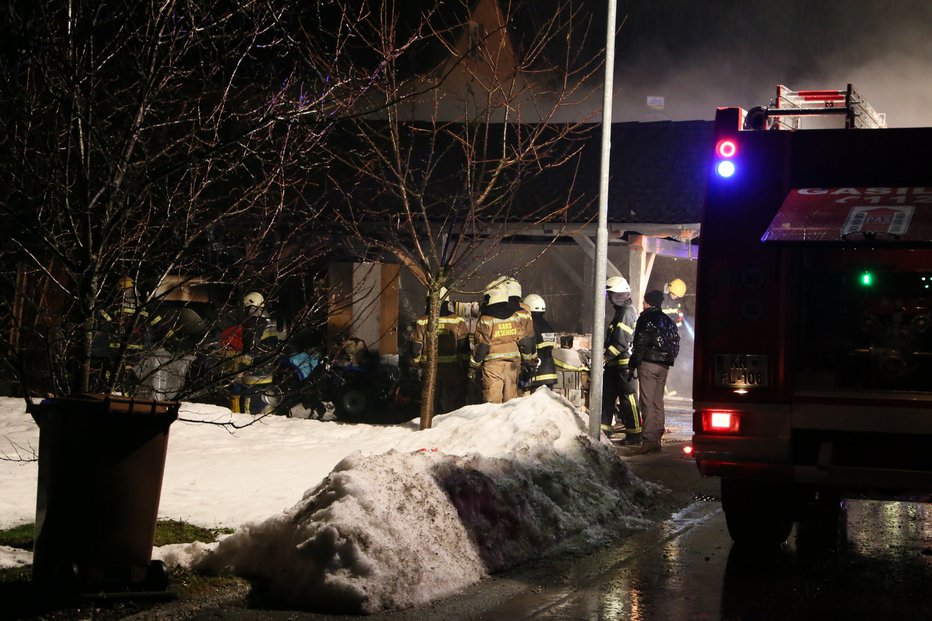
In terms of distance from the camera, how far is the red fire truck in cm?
658

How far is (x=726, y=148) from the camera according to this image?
7137mm

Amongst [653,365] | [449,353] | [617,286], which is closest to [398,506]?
[653,365]

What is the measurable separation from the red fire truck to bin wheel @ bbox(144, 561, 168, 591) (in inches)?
129

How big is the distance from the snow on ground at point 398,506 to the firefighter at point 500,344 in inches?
97.3

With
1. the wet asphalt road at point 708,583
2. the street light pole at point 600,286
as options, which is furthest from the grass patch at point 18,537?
the street light pole at point 600,286

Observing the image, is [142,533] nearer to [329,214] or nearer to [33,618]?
[33,618]

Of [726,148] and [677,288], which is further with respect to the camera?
[677,288]

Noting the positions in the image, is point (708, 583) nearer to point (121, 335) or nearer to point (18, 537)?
point (121, 335)

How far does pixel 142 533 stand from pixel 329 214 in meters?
14.1

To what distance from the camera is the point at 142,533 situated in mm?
5770

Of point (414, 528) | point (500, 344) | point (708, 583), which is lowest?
point (708, 583)

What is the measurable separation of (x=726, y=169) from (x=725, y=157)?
81 mm

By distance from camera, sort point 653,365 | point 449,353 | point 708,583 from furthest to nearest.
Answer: point 449,353
point 653,365
point 708,583

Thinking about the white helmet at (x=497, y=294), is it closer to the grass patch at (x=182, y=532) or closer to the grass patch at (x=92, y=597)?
the grass patch at (x=182, y=532)
